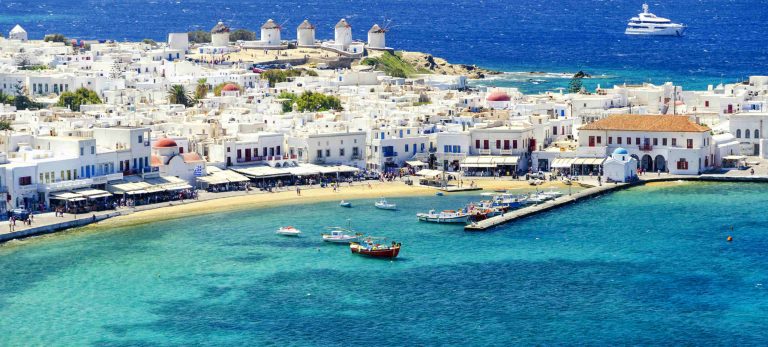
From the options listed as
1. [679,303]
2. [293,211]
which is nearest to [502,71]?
[293,211]

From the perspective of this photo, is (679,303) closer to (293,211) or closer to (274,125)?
(293,211)

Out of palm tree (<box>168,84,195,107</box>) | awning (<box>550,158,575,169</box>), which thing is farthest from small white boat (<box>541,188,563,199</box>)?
palm tree (<box>168,84,195,107</box>)

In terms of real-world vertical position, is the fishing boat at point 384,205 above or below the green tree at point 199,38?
below

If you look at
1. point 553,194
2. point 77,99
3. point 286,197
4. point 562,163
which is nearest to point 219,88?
point 77,99

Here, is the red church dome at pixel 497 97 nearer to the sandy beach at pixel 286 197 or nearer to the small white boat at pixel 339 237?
the sandy beach at pixel 286 197


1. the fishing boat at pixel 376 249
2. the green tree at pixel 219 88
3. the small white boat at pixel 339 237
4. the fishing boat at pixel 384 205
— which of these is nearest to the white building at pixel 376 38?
the green tree at pixel 219 88

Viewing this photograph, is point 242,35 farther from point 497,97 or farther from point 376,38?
point 497,97
